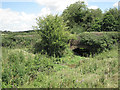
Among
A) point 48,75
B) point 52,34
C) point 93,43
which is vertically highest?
point 52,34

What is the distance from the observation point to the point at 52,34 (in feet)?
25.8

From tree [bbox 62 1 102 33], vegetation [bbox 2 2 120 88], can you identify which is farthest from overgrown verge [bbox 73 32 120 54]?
tree [bbox 62 1 102 33]

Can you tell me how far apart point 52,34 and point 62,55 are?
5.50 ft

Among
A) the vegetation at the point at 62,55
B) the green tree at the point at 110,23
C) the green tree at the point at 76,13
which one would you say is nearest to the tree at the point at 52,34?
the vegetation at the point at 62,55

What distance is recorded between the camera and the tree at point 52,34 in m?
7.98

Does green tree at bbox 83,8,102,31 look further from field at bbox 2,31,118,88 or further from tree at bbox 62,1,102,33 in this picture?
field at bbox 2,31,118,88

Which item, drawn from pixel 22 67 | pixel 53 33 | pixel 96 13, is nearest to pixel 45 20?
pixel 53 33

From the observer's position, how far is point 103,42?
9.49 m

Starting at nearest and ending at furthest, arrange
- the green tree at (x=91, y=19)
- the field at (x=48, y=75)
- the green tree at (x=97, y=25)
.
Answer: the field at (x=48, y=75) < the green tree at (x=97, y=25) < the green tree at (x=91, y=19)

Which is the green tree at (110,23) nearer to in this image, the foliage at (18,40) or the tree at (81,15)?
the tree at (81,15)

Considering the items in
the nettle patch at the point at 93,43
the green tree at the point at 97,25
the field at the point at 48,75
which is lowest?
the field at the point at 48,75

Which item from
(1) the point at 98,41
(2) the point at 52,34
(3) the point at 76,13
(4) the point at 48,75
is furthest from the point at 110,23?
(4) the point at 48,75

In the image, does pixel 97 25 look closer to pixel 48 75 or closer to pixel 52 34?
pixel 52 34

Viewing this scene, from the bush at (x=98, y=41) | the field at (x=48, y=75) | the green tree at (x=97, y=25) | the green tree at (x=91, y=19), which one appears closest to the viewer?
the field at (x=48, y=75)
